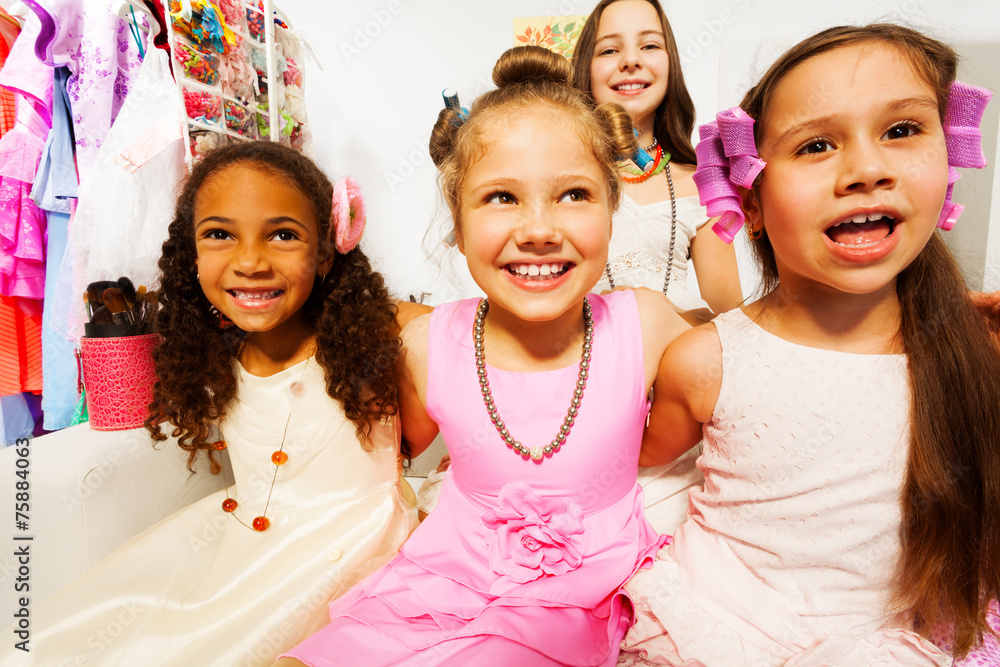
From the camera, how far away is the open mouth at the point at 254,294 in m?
1.02

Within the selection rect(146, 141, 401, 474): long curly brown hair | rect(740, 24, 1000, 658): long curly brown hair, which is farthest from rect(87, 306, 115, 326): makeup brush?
rect(740, 24, 1000, 658): long curly brown hair

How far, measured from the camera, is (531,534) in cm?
88

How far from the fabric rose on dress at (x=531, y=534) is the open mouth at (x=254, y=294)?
1.77ft

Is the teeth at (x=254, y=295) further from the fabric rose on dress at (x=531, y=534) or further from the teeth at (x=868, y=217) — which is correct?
the teeth at (x=868, y=217)

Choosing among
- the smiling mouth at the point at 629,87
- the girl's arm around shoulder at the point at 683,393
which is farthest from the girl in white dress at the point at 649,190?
the girl's arm around shoulder at the point at 683,393

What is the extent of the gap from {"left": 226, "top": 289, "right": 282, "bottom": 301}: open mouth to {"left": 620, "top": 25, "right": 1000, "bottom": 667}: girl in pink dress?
0.75m

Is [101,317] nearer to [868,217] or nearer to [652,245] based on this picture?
[652,245]

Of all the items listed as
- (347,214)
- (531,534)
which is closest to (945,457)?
(531,534)

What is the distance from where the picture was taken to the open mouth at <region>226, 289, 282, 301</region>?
1019 mm

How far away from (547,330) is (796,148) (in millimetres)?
456

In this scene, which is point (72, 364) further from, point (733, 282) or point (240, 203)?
point (733, 282)

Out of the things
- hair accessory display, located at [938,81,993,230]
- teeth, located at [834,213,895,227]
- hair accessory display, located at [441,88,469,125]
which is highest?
hair accessory display, located at [441,88,469,125]

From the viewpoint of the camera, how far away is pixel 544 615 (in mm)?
812

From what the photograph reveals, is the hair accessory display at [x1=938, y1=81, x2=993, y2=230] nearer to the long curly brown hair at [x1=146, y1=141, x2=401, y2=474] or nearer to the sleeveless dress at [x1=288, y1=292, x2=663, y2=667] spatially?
the sleeveless dress at [x1=288, y1=292, x2=663, y2=667]
